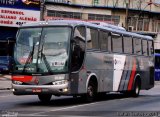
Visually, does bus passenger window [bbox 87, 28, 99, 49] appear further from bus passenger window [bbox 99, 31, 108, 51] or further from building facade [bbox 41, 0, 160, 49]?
building facade [bbox 41, 0, 160, 49]

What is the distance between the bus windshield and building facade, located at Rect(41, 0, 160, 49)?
1272 inches

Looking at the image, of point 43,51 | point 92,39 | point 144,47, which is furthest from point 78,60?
point 144,47

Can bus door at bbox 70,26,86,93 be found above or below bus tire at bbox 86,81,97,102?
above

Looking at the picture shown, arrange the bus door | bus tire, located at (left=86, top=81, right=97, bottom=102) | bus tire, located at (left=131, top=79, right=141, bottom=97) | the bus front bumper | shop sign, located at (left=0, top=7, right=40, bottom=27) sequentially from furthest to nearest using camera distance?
shop sign, located at (left=0, top=7, right=40, bottom=27) → bus tire, located at (left=131, top=79, right=141, bottom=97) → bus tire, located at (left=86, top=81, right=97, bottom=102) → the bus door → the bus front bumper

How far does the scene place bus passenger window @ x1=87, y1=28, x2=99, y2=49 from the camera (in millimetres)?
18531

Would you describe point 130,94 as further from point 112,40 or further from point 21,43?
point 21,43

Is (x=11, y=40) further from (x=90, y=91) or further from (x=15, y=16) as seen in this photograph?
(x=15, y=16)

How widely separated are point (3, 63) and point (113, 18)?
64.0 ft

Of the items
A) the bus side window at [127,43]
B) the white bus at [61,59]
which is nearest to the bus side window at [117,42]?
the bus side window at [127,43]

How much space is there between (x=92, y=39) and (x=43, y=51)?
2.59 meters

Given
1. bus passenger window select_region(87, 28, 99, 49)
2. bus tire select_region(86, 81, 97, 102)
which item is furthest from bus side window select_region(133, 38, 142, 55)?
bus tire select_region(86, 81, 97, 102)

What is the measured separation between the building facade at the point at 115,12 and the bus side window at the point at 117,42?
27.6m

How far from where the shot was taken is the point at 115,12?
5853 centimetres

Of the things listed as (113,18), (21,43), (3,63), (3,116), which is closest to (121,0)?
(113,18)
